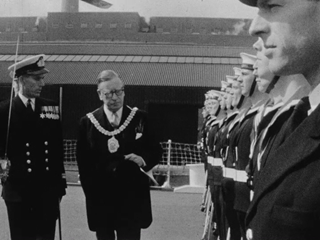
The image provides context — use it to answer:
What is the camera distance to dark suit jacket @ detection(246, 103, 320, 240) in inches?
49.8

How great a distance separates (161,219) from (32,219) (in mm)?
4153

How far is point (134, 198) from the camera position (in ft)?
15.3

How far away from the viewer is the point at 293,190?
4.29 ft

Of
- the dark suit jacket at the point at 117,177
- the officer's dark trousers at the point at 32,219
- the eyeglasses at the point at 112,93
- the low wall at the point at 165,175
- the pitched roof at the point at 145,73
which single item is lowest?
the low wall at the point at 165,175

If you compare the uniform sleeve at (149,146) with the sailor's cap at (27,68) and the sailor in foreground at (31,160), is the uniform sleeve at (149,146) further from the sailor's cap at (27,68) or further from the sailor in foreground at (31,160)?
the sailor's cap at (27,68)

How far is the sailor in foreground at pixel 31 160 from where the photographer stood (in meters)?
4.56

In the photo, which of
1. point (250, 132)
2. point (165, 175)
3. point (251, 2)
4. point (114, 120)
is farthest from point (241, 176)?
point (165, 175)

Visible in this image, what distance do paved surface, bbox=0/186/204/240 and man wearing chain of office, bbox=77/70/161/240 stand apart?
2141mm

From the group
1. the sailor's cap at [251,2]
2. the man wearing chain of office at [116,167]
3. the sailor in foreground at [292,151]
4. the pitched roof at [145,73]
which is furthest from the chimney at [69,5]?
the sailor in foreground at [292,151]

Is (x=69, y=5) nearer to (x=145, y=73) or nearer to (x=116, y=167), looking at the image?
(x=145, y=73)

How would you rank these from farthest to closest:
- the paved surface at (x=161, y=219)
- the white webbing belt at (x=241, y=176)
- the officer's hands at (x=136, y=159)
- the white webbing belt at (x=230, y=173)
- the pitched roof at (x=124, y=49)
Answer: the pitched roof at (x=124, y=49), the paved surface at (x=161, y=219), the officer's hands at (x=136, y=159), the white webbing belt at (x=230, y=173), the white webbing belt at (x=241, y=176)

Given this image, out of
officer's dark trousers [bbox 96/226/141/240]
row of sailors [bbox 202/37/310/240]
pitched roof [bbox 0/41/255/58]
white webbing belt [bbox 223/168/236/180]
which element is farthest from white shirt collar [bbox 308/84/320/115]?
pitched roof [bbox 0/41/255/58]

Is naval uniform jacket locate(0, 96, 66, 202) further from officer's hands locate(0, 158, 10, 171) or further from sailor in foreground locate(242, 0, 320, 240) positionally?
sailor in foreground locate(242, 0, 320, 240)

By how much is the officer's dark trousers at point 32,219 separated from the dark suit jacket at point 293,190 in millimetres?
3408
